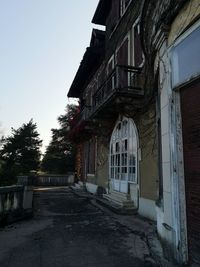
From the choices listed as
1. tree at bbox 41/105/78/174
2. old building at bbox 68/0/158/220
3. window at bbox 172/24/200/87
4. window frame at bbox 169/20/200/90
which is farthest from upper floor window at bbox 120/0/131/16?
tree at bbox 41/105/78/174

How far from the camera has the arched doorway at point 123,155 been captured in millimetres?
10041

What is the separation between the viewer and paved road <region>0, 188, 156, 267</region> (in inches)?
180

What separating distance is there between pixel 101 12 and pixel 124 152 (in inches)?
366

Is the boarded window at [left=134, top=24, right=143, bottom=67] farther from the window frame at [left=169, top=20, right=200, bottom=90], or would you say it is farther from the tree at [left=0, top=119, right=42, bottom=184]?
the tree at [left=0, top=119, right=42, bottom=184]

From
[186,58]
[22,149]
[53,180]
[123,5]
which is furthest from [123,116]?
[22,149]

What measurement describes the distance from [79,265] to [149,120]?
5.51 meters

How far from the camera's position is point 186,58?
164 inches

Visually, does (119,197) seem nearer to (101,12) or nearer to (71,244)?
(71,244)

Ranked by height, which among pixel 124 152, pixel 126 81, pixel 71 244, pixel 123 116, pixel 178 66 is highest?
pixel 126 81

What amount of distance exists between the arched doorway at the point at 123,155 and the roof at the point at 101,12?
758 cm

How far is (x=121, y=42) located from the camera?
12.0 meters

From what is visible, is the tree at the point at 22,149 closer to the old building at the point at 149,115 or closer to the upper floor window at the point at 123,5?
the old building at the point at 149,115

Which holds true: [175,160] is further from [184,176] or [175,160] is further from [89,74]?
[89,74]

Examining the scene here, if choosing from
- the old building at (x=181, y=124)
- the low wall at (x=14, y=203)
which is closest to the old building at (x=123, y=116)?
the old building at (x=181, y=124)
